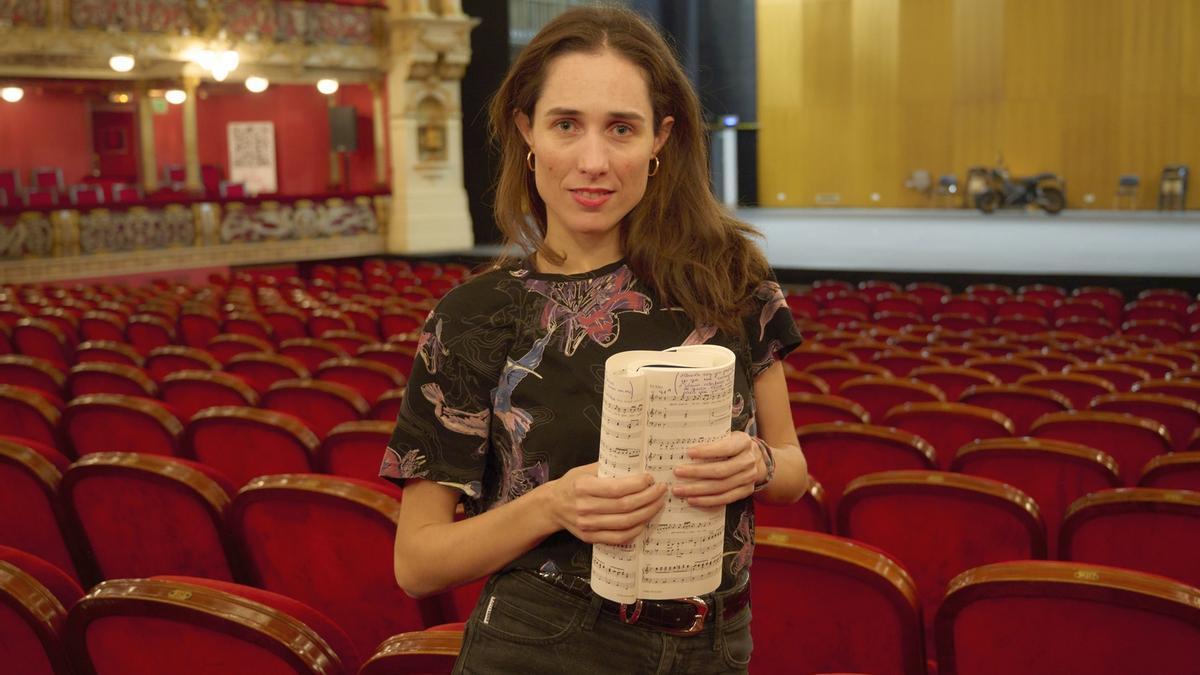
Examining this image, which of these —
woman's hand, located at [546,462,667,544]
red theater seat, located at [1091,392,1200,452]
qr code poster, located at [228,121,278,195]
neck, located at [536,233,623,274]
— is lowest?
red theater seat, located at [1091,392,1200,452]

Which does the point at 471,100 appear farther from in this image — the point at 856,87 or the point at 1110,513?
the point at 1110,513

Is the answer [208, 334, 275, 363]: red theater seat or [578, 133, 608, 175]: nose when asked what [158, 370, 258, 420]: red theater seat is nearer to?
[208, 334, 275, 363]: red theater seat

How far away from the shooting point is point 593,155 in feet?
4.85

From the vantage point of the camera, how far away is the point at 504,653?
1410 mm

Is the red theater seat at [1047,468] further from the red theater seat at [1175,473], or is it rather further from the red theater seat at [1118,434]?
the red theater seat at [1118,434]

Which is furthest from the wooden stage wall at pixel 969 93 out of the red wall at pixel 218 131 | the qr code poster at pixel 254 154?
the qr code poster at pixel 254 154

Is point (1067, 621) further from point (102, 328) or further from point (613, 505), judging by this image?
point (102, 328)

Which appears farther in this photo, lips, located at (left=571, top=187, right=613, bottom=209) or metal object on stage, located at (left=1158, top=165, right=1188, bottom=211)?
metal object on stage, located at (left=1158, top=165, right=1188, bottom=211)

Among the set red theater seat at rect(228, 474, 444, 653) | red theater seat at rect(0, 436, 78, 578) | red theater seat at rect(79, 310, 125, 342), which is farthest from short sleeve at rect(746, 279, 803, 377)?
red theater seat at rect(79, 310, 125, 342)

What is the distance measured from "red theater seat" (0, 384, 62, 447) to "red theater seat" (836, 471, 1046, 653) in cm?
264

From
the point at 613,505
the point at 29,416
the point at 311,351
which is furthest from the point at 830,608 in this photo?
the point at 311,351

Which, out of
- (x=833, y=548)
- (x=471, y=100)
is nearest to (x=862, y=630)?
(x=833, y=548)

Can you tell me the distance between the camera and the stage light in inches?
571

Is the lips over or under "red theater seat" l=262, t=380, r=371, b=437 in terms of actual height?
over
